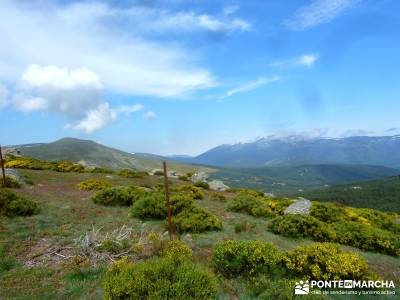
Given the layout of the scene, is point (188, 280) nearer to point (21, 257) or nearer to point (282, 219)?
point (21, 257)

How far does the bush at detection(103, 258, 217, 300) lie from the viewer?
766cm

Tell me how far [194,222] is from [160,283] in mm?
9425

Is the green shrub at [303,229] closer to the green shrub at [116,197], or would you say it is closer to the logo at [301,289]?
the green shrub at [116,197]

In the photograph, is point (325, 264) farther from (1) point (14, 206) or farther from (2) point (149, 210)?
(1) point (14, 206)

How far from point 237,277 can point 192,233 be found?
6.19 metres

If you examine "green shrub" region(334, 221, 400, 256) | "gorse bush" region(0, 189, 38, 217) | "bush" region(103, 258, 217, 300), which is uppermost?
"gorse bush" region(0, 189, 38, 217)

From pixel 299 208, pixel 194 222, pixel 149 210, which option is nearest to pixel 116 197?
pixel 149 210

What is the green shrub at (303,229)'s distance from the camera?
1923cm

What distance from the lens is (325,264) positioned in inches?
432

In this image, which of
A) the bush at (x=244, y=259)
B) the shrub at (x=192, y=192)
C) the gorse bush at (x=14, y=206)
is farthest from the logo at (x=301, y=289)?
the shrub at (x=192, y=192)

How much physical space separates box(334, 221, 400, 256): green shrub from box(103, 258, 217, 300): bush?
13.7m

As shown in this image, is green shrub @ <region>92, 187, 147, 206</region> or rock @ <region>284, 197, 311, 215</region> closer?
green shrub @ <region>92, 187, 147, 206</region>

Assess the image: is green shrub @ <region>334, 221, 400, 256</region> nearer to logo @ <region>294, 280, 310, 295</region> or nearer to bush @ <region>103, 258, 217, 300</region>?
logo @ <region>294, 280, 310, 295</region>

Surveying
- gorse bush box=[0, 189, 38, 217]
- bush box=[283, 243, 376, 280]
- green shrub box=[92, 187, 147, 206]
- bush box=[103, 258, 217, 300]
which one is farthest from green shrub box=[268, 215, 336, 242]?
gorse bush box=[0, 189, 38, 217]
